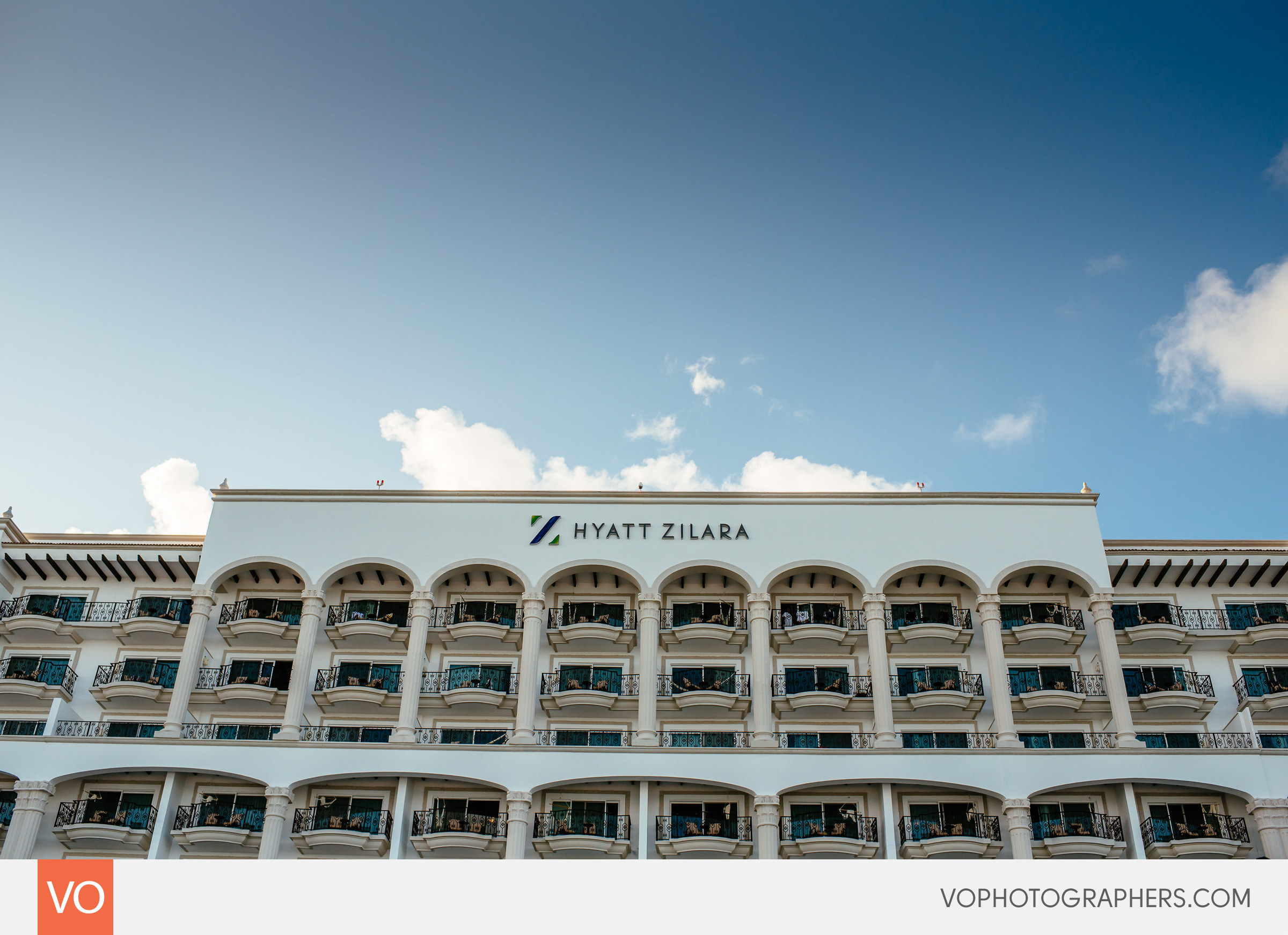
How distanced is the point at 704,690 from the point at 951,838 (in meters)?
9.75

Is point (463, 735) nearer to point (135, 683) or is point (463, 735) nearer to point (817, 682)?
point (135, 683)

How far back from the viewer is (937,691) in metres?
37.3

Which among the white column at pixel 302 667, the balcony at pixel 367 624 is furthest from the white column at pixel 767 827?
the white column at pixel 302 667

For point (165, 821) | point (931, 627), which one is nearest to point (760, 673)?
point (931, 627)

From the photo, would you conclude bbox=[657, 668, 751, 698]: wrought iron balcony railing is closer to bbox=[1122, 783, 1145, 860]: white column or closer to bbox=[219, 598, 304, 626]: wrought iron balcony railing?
bbox=[1122, 783, 1145, 860]: white column

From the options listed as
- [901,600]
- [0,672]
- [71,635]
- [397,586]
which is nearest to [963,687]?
[901,600]

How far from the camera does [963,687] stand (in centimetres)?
3806

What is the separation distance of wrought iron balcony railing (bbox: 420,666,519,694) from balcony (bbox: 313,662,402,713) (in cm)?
119

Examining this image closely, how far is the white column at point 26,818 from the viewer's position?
113 feet

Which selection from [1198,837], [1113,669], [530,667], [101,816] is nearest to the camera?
[1198,837]
